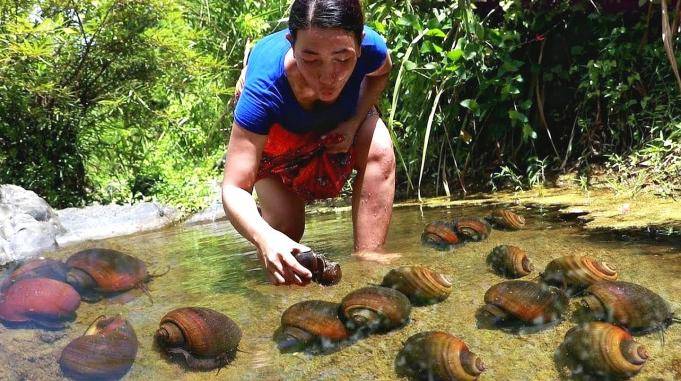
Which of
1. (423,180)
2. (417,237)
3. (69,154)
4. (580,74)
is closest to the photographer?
(417,237)

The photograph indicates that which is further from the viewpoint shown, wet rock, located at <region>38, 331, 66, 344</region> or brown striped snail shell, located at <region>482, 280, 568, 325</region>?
wet rock, located at <region>38, 331, 66, 344</region>

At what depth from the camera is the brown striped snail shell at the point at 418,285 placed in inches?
90.4

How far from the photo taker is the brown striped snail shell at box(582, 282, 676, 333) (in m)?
1.93

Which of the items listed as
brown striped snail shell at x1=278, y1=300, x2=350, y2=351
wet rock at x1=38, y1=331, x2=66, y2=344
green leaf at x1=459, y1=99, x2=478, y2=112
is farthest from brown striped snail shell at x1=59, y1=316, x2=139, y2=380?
green leaf at x1=459, y1=99, x2=478, y2=112

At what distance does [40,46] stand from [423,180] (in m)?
3.35

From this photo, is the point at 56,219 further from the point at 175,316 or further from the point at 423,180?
the point at 175,316

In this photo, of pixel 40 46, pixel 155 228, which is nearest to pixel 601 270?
pixel 155 228

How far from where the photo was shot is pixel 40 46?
551 cm

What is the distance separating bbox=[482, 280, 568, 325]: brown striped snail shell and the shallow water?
4 centimetres

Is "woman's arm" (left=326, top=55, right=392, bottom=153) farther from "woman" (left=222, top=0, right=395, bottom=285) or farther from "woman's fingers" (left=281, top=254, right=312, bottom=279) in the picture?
"woman's fingers" (left=281, top=254, right=312, bottom=279)

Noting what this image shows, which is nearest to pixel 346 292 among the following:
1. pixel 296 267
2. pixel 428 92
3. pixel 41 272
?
pixel 296 267

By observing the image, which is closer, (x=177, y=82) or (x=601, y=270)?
(x=601, y=270)

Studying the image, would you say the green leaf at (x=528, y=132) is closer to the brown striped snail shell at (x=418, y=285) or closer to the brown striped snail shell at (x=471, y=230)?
the brown striped snail shell at (x=471, y=230)

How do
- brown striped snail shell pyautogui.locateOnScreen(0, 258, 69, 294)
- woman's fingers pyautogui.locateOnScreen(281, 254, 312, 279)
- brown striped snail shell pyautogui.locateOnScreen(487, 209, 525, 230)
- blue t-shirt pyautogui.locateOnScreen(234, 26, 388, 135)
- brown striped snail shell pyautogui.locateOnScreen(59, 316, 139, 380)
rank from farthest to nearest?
brown striped snail shell pyautogui.locateOnScreen(487, 209, 525, 230) < blue t-shirt pyautogui.locateOnScreen(234, 26, 388, 135) < brown striped snail shell pyautogui.locateOnScreen(0, 258, 69, 294) < woman's fingers pyautogui.locateOnScreen(281, 254, 312, 279) < brown striped snail shell pyautogui.locateOnScreen(59, 316, 139, 380)
